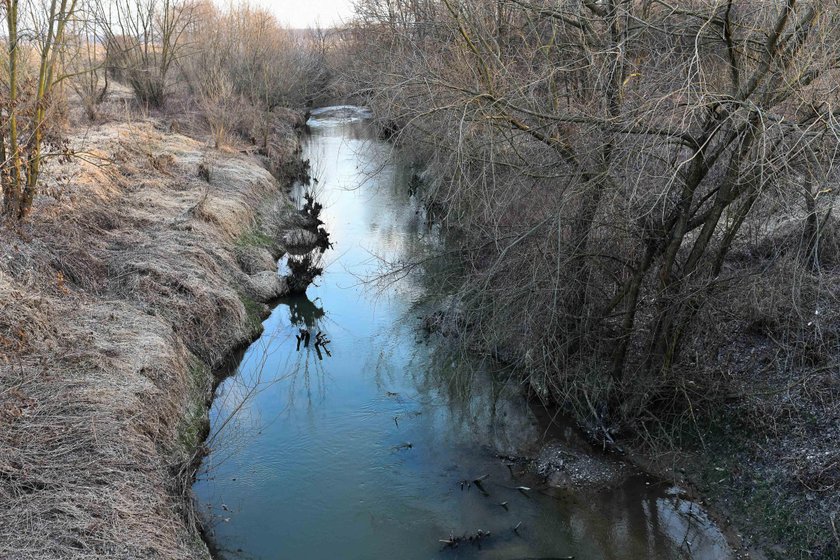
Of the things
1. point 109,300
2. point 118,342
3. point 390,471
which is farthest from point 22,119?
point 390,471

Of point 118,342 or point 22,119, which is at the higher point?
point 22,119

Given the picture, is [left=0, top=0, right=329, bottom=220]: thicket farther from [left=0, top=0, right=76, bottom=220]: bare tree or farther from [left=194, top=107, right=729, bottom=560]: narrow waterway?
[left=194, top=107, right=729, bottom=560]: narrow waterway

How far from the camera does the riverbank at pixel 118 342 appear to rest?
16.5 feet

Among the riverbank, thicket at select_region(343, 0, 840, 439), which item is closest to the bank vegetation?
the riverbank

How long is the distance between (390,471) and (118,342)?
128 inches

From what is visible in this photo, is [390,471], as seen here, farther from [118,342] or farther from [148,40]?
[148,40]

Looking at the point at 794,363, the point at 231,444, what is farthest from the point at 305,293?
the point at 794,363

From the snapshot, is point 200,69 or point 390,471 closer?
point 390,471

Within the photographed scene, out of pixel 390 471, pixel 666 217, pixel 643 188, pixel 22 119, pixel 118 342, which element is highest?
pixel 22 119

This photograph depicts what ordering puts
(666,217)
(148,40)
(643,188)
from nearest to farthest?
(643,188) < (666,217) < (148,40)

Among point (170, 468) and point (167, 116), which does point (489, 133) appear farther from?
point (167, 116)

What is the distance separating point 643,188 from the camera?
6191mm

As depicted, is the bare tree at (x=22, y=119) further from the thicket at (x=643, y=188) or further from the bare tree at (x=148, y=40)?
the bare tree at (x=148, y=40)

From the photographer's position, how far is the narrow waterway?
6.14m
